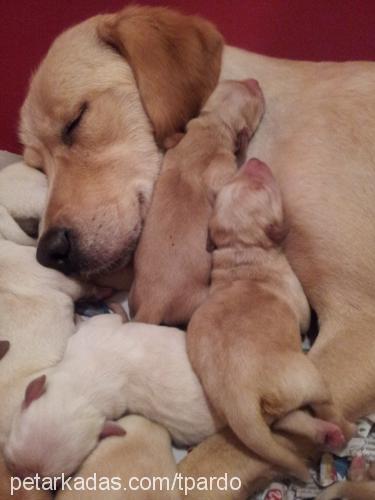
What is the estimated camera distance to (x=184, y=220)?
1593 mm

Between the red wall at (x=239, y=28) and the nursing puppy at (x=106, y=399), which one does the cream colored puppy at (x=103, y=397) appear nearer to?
the nursing puppy at (x=106, y=399)

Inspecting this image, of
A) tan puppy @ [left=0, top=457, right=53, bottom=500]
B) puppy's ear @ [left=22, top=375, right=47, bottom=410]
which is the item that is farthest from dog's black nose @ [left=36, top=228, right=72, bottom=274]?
tan puppy @ [left=0, top=457, right=53, bottom=500]

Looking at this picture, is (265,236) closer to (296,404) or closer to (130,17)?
(296,404)

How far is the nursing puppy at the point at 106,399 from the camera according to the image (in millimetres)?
1373

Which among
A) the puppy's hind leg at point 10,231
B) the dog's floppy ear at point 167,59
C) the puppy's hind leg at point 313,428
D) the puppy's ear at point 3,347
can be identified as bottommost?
the puppy's ear at point 3,347

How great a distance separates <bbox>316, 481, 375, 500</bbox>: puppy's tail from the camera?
1439 millimetres

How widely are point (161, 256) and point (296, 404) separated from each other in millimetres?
499

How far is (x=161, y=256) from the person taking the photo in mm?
1564

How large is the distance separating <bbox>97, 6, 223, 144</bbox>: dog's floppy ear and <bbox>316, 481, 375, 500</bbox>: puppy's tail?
99 centimetres

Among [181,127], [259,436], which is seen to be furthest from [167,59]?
Result: [259,436]

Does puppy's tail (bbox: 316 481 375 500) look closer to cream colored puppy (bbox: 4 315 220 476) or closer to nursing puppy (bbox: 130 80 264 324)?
cream colored puppy (bbox: 4 315 220 476)

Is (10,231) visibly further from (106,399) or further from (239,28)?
(239,28)

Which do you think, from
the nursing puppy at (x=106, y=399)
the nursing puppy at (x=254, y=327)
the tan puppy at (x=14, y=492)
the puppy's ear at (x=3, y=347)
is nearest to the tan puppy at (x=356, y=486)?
the nursing puppy at (x=254, y=327)

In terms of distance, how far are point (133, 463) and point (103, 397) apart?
0.58 feet
